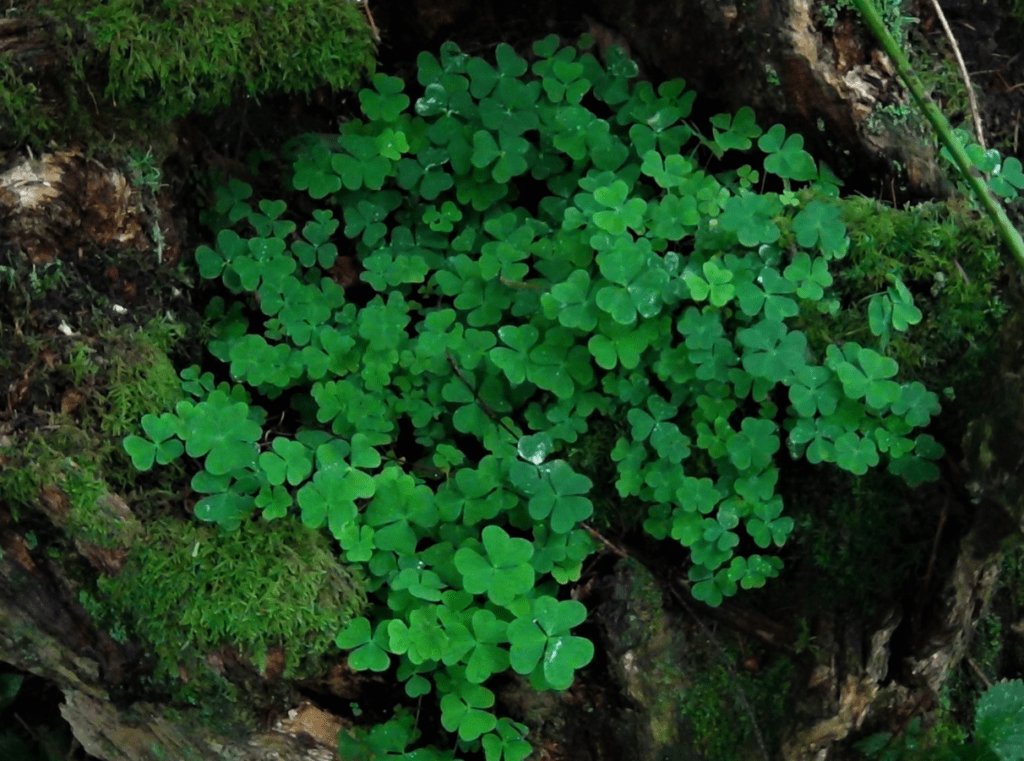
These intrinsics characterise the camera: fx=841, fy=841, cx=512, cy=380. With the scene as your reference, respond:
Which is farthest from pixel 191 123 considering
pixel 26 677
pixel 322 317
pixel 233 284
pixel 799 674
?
pixel 799 674

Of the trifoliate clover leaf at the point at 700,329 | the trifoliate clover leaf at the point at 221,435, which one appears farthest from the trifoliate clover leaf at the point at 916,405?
the trifoliate clover leaf at the point at 221,435

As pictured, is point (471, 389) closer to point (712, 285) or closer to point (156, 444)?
Result: point (712, 285)

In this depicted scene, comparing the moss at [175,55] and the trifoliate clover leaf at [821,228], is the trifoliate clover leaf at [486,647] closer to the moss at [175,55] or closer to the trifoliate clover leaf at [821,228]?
the trifoliate clover leaf at [821,228]

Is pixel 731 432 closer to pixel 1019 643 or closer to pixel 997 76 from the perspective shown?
pixel 1019 643

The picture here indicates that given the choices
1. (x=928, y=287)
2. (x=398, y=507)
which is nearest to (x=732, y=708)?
(x=398, y=507)

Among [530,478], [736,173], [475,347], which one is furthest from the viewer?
[736,173]
